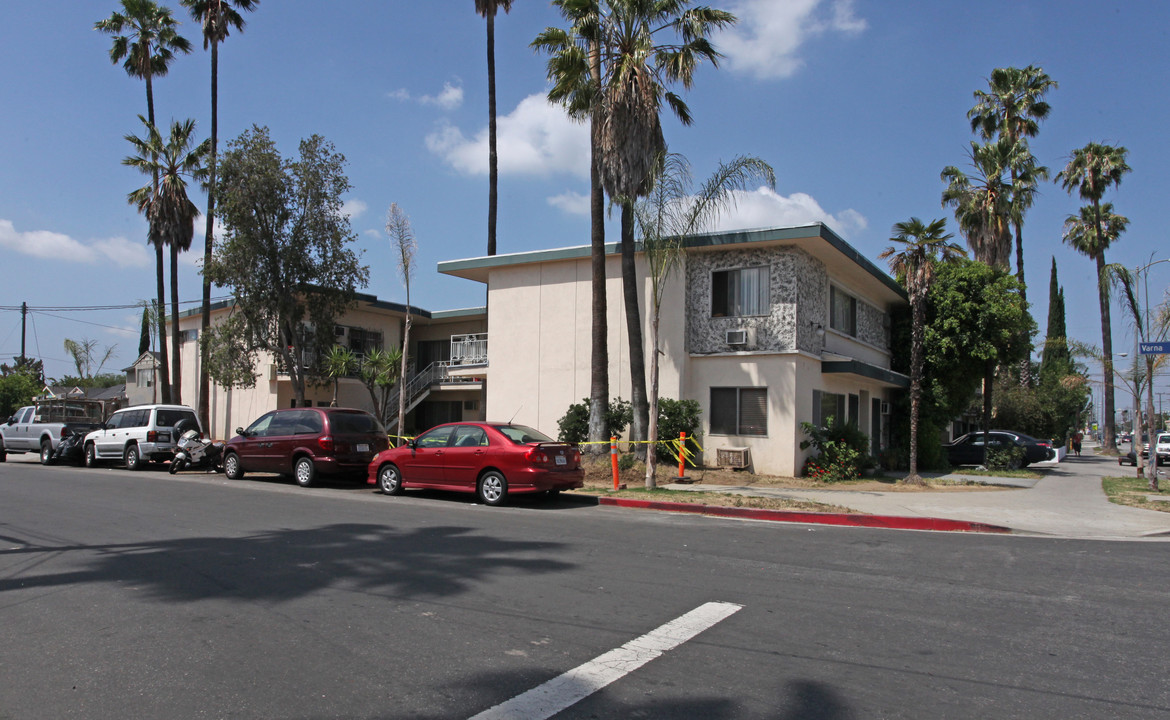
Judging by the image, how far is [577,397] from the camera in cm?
2167

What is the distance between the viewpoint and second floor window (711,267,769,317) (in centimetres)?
1964

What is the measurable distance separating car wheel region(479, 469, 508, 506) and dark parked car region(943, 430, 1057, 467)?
64.6ft

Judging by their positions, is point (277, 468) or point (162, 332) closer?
point (277, 468)

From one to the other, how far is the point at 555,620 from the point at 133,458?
19.6 metres

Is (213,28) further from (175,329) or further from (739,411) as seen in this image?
(739,411)

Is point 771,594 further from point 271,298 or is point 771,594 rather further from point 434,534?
point 271,298

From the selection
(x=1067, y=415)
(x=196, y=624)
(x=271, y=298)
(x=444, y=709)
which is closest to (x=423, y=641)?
(x=444, y=709)

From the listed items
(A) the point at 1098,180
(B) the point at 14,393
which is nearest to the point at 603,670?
(A) the point at 1098,180

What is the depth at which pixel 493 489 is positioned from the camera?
13477 mm

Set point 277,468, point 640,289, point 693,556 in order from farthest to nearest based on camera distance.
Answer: point 640,289, point 277,468, point 693,556

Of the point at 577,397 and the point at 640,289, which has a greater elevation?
the point at 640,289

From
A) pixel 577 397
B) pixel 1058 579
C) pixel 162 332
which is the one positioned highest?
pixel 162 332

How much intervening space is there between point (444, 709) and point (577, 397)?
17449 millimetres

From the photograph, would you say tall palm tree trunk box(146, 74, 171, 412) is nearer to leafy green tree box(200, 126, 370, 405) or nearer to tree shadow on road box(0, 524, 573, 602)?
leafy green tree box(200, 126, 370, 405)
